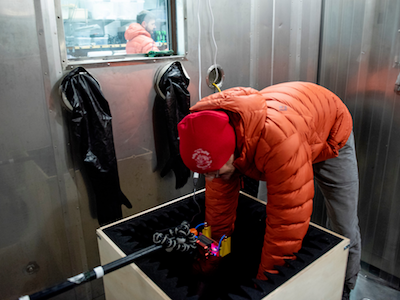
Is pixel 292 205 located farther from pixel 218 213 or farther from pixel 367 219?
pixel 367 219

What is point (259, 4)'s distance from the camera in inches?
80.1

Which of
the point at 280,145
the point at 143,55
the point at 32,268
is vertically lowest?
the point at 32,268

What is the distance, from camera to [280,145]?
3.51ft

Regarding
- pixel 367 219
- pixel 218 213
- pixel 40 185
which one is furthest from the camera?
pixel 367 219

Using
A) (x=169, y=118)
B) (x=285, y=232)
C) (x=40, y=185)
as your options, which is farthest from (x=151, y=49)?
(x=285, y=232)

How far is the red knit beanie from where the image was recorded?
41.2 inches

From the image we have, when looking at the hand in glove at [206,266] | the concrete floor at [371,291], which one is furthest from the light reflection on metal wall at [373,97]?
the hand in glove at [206,266]

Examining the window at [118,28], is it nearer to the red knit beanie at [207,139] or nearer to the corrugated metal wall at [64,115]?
the corrugated metal wall at [64,115]

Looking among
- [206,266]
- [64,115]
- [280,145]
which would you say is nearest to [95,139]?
[64,115]

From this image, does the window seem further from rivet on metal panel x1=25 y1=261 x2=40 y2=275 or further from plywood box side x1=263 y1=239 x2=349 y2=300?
plywood box side x1=263 y1=239 x2=349 y2=300

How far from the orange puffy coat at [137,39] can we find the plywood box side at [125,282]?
3.20 ft

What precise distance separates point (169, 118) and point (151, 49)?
0.42 meters

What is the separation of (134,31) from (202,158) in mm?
1025

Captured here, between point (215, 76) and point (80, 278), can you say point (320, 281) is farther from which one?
point (215, 76)
